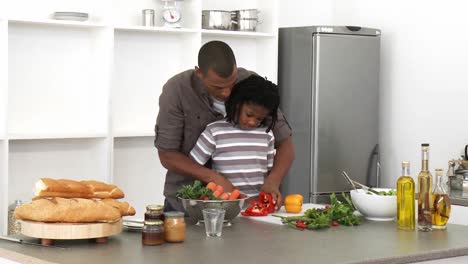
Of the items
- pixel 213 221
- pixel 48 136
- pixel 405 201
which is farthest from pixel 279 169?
pixel 48 136

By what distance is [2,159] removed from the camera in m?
4.90

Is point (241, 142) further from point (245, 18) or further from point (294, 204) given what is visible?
point (245, 18)

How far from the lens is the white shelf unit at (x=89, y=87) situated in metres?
5.15

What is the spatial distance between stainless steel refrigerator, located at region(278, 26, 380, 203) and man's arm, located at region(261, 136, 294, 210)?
1.75 metres

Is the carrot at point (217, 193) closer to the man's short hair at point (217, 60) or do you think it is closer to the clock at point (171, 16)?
the man's short hair at point (217, 60)

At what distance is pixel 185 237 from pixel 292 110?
3034mm

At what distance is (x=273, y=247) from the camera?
2.80 meters

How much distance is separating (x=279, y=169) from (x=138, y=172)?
203 centimetres

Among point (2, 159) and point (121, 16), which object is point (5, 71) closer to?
point (2, 159)

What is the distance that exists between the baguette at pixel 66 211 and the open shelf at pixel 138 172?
2.83 meters

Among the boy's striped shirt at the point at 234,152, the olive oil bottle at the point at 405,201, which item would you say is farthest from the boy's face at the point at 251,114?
the olive oil bottle at the point at 405,201

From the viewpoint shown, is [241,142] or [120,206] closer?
[120,206]

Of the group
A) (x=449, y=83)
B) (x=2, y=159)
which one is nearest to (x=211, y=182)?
(x=2, y=159)

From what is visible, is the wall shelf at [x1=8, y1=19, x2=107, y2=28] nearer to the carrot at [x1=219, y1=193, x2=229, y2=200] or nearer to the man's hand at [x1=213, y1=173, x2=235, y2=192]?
the man's hand at [x1=213, y1=173, x2=235, y2=192]
